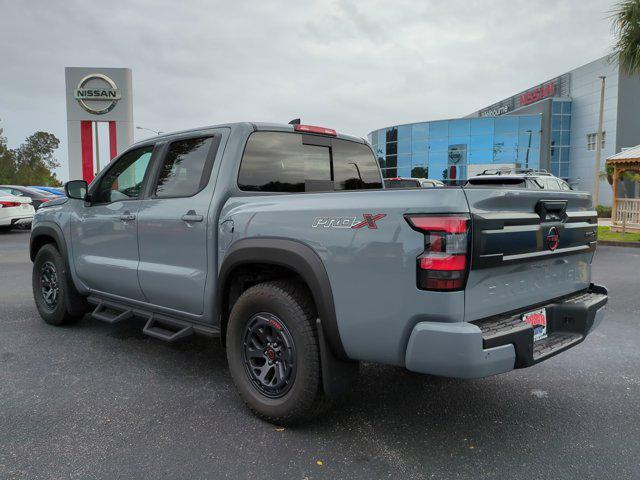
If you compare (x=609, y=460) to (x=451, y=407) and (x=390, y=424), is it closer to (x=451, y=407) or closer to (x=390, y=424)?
(x=451, y=407)

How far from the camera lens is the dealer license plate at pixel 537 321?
9.69ft

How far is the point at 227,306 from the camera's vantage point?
368cm

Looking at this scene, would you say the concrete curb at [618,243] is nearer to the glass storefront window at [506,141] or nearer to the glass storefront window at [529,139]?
the glass storefront window at [529,139]

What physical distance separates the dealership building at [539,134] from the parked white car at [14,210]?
2721cm

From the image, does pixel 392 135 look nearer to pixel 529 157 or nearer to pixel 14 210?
pixel 529 157

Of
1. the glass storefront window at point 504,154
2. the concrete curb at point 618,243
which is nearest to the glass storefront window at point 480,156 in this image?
the glass storefront window at point 504,154

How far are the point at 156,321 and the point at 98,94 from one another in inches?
1146

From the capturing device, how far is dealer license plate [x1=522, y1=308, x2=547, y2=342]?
2.95 metres

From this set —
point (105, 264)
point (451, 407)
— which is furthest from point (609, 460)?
point (105, 264)

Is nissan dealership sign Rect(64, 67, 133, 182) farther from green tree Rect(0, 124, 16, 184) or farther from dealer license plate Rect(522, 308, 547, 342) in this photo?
green tree Rect(0, 124, 16, 184)

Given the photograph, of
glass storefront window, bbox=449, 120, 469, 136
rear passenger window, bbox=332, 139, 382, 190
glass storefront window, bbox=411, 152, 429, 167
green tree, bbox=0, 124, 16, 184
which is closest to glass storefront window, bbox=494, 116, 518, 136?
glass storefront window, bbox=449, 120, 469, 136

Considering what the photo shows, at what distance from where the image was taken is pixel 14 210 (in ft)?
53.3

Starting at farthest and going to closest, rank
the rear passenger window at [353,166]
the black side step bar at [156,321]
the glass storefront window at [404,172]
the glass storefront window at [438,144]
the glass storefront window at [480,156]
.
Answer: the glass storefront window at [404,172] < the glass storefront window at [438,144] < the glass storefront window at [480,156] < the rear passenger window at [353,166] < the black side step bar at [156,321]

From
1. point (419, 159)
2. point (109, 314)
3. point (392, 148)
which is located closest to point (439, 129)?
point (419, 159)
